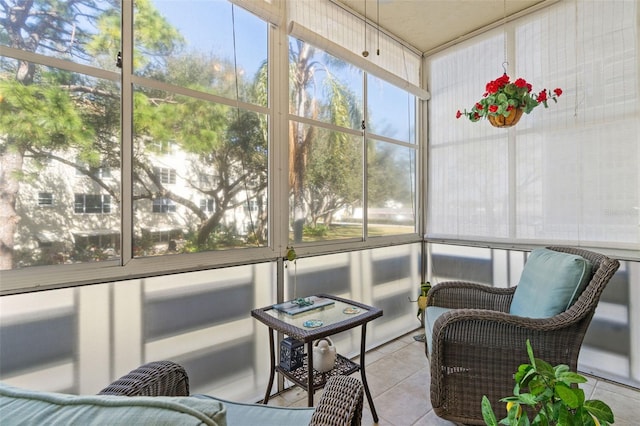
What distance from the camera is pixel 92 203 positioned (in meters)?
1.50

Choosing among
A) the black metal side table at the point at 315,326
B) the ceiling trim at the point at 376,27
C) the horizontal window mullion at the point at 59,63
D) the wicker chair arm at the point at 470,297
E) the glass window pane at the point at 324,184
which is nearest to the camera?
the horizontal window mullion at the point at 59,63

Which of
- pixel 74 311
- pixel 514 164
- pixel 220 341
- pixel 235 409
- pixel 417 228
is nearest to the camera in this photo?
pixel 235 409

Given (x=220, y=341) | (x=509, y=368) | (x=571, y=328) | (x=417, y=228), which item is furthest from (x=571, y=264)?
(x=220, y=341)

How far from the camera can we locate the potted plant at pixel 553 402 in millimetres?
636

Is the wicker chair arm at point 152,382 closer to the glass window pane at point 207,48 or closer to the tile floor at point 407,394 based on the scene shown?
the tile floor at point 407,394

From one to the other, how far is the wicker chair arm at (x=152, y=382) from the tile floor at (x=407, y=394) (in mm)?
1114

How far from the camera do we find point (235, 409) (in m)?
1.20

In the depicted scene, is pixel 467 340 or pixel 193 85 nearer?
pixel 467 340

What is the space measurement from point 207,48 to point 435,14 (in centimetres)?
216

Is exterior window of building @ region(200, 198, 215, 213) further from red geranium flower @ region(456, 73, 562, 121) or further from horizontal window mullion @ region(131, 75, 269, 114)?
red geranium flower @ region(456, 73, 562, 121)

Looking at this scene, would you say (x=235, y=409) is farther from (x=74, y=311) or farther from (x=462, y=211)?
(x=462, y=211)

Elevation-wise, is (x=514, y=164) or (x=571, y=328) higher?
(x=514, y=164)

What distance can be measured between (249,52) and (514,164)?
97.4 inches

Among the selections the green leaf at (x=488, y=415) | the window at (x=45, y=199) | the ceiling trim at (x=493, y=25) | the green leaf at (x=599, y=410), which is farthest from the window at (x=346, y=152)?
the green leaf at (x=599, y=410)
